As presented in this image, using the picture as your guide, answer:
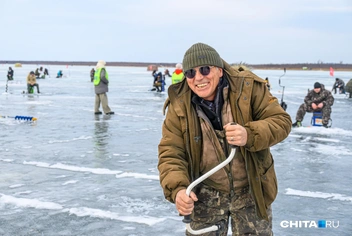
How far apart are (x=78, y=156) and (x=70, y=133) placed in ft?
9.57

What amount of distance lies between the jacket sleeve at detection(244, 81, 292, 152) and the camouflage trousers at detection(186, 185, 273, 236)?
1.36ft

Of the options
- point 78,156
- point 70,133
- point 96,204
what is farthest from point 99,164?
point 70,133

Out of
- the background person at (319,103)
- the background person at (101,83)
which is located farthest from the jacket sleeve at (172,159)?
the background person at (101,83)

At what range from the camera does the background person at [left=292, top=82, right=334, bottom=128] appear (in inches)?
479

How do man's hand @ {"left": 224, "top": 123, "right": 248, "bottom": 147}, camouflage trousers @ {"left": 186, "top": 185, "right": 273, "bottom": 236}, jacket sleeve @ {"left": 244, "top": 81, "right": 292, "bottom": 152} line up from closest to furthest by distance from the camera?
man's hand @ {"left": 224, "top": 123, "right": 248, "bottom": 147}
jacket sleeve @ {"left": 244, "top": 81, "right": 292, "bottom": 152}
camouflage trousers @ {"left": 186, "top": 185, "right": 273, "bottom": 236}

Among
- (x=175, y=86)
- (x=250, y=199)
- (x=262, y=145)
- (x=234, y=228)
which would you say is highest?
(x=175, y=86)

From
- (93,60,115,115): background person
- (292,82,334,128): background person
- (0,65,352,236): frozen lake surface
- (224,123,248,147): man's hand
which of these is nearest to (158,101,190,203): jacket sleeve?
(224,123,248,147): man's hand

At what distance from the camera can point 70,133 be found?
11.0 m

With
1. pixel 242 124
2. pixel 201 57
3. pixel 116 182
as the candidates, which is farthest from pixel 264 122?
pixel 116 182

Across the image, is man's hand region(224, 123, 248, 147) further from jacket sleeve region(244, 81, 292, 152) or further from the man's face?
the man's face

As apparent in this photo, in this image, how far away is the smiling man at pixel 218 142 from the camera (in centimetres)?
268

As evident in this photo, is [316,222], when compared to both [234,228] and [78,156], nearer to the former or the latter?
[234,228]

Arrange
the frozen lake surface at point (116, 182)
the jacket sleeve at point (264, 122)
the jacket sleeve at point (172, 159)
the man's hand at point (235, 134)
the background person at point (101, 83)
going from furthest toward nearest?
the background person at point (101, 83)
the frozen lake surface at point (116, 182)
the jacket sleeve at point (172, 159)
the jacket sleeve at point (264, 122)
the man's hand at point (235, 134)

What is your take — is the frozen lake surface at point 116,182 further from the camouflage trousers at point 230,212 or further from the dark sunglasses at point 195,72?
the dark sunglasses at point 195,72
